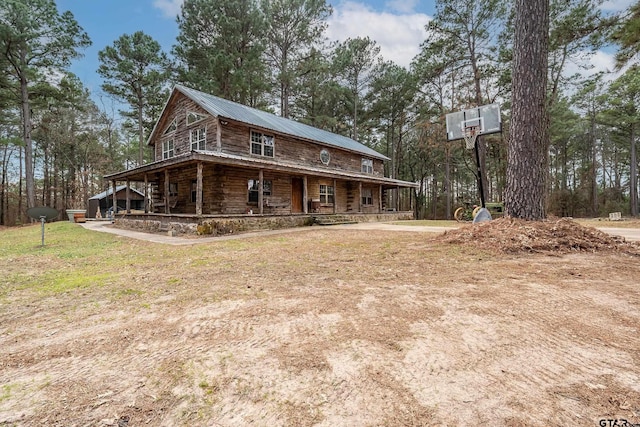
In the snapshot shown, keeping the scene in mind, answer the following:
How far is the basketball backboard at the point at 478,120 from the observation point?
9250 millimetres

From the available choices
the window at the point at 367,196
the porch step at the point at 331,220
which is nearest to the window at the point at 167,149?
the porch step at the point at 331,220

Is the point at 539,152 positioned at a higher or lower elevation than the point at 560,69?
lower


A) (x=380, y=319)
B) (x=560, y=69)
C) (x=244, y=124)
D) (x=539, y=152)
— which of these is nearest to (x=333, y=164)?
(x=244, y=124)

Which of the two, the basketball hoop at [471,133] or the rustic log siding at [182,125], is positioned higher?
the rustic log siding at [182,125]

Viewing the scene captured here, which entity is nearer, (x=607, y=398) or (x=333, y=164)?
(x=607, y=398)

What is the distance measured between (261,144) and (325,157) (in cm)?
487

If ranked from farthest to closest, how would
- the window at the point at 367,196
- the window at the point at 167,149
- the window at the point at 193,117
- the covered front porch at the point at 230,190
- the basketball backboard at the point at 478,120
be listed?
the window at the point at 367,196 < the window at the point at 167,149 < the window at the point at 193,117 < the covered front porch at the point at 230,190 < the basketball backboard at the point at 478,120

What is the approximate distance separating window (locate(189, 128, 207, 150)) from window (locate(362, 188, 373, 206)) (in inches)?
442

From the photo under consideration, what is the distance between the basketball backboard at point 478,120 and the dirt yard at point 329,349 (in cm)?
678

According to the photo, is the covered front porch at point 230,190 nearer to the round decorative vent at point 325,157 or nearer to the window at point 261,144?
the window at point 261,144

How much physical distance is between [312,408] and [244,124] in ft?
44.6

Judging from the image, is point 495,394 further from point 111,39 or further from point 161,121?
point 111,39

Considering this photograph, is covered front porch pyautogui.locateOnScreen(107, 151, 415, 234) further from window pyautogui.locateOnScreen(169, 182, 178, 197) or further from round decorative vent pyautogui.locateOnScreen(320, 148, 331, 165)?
round decorative vent pyautogui.locateOnScreen(320, 148, 331, 165)

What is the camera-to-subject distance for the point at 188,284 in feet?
11.7
